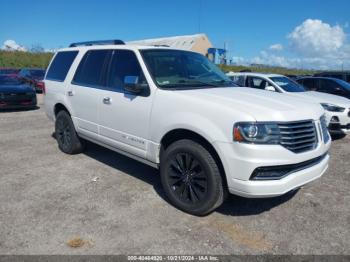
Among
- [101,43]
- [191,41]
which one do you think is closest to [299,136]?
[101,43]

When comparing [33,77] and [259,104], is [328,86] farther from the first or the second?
[33,77]

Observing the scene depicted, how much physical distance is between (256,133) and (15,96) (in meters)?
11.5

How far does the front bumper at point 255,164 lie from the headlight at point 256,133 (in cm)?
5

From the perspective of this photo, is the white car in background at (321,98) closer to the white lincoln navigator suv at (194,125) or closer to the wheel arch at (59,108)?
the white lincoln navigator suv at (194,125)

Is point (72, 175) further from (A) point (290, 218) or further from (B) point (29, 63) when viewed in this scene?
(B) point (29, 63)

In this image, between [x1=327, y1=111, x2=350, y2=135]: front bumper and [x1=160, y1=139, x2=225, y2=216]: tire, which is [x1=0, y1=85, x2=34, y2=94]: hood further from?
[x1=327, y1=111, x2=350, y2=135]: front bumper

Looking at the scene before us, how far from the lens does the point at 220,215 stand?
3863 millimetres

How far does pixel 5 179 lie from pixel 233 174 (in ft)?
11.9

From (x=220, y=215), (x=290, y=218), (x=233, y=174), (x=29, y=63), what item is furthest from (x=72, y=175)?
(x=29, y=63)

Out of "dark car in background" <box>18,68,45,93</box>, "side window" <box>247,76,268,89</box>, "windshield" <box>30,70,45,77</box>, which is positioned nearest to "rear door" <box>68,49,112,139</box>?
"side window" <box>247,76,268,89</box>

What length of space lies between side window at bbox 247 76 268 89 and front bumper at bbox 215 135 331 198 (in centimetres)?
591

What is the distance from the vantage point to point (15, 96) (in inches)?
485

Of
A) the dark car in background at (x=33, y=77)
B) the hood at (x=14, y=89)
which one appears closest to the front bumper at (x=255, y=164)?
the hood at (x=14, y=89)

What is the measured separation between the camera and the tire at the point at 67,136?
5.97m
